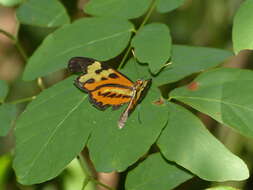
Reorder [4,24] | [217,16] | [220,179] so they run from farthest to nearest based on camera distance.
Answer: [4,24] → [217,16] → [220,179]

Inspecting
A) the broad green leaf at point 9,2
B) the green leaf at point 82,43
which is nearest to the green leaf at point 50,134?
the green leaf at point 82,43

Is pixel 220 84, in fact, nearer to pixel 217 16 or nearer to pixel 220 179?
pixel 220 179

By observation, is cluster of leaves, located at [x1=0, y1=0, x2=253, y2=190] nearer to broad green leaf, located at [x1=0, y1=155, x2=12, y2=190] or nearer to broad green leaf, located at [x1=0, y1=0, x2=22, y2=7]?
broad green leaf, located at [x1=0, y1=0, x2=22, y2=7]

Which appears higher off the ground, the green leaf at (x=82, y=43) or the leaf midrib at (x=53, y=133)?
the green leaf at (x=82, y=43)

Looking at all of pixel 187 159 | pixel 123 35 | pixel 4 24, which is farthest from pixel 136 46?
pixel 4 24

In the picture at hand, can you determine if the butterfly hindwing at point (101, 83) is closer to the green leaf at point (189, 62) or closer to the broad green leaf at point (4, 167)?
the green leaf at point (189, 62)

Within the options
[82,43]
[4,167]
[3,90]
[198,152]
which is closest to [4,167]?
[4,167]
